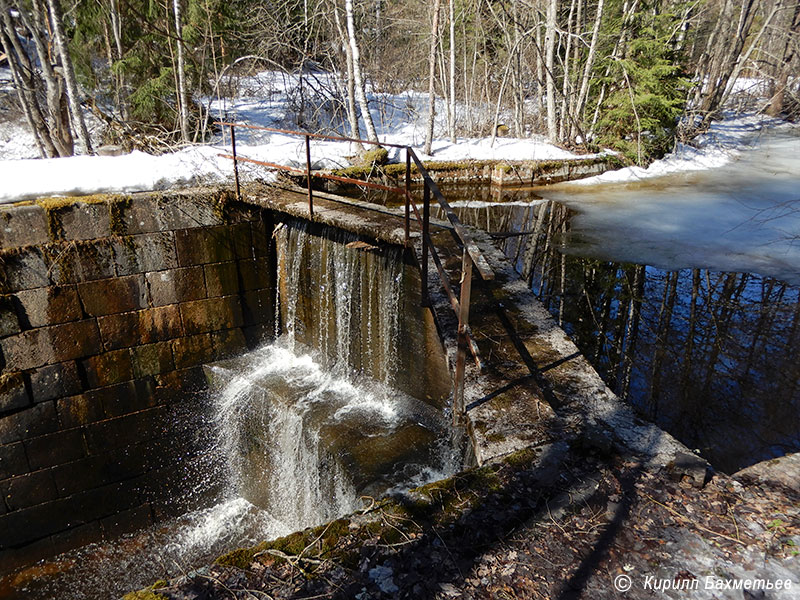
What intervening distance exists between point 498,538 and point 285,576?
0.99 m

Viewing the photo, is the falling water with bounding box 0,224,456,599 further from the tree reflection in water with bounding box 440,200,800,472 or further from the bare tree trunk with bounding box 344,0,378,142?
the bare tree trunk with bounding box 344,0,378,142

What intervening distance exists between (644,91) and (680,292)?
10512 millimetres

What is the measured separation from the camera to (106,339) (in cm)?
602

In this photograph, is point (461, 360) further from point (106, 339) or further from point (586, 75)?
point (586, 75)

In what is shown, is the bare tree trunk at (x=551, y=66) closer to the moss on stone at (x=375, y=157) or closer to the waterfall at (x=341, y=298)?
the moss on stone at (x=375, y=157)

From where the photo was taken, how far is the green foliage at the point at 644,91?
48.0 ft

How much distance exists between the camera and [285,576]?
2.28 meters

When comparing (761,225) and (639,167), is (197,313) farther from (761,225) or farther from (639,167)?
(639,167)

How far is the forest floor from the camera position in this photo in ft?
7.26

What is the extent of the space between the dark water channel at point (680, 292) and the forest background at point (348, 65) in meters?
3.10

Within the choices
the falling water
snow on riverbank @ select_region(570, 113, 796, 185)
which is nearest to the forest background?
snow on riverbank @ select_region(570, 113, 796, 185)

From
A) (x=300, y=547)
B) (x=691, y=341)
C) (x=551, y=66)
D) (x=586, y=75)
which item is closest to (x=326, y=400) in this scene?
(x=300, y=547)

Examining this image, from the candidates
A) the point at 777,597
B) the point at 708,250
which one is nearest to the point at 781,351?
the point at 708,250

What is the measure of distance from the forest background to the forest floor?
311 inches
